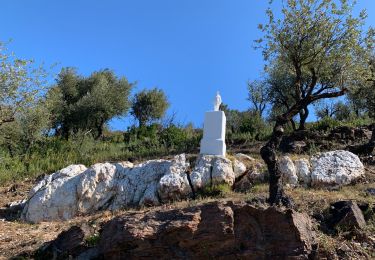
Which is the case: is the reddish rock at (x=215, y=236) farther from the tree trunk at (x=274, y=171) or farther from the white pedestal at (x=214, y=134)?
the white pedestal at (x=214, y=134)

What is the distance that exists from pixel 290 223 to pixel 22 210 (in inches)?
351

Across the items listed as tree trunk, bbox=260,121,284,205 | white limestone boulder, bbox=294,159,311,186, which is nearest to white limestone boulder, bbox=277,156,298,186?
white limestone boulder, bbox=294,159,311,186

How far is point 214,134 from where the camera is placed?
15531 mm

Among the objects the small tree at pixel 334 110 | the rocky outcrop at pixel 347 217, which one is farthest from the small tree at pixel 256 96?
the rocky outcrop at pixel 347 217

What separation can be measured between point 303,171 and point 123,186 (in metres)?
5.31

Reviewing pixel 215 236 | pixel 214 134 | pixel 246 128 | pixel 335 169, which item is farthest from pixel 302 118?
pixel 215 236

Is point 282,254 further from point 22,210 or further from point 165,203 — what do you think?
point 22,210

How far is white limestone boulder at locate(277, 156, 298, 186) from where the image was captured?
43.4 feet

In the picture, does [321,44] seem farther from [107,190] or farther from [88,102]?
[88,102]

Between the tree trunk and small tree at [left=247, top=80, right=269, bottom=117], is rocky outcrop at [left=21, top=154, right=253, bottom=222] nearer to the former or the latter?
the tree trunk

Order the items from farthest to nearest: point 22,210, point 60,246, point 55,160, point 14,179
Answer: point 55,160
point 14,179
point 22,210
point 60,246

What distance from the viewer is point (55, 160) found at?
20469mm

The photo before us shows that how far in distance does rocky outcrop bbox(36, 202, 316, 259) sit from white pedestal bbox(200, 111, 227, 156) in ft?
22.1

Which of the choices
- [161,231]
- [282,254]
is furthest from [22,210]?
[282,254]
